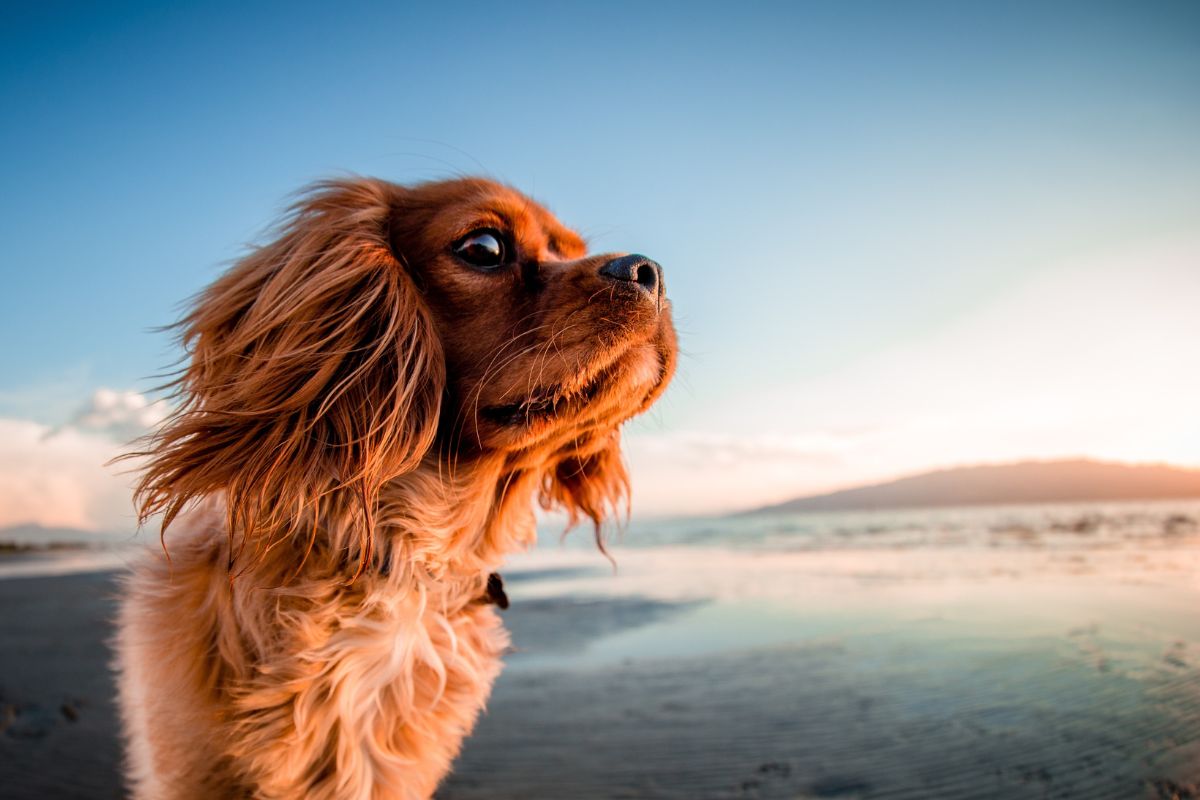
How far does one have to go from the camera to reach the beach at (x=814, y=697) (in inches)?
165

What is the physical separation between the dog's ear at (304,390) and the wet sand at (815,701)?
5.14 ft

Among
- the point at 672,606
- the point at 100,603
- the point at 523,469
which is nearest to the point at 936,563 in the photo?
the point at 672,606

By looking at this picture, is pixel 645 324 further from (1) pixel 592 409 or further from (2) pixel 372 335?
(2) pixel 372 335

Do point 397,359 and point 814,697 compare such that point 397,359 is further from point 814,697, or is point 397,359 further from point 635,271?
point 814,697

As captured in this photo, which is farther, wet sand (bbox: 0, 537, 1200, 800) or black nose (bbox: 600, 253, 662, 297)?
wet sand (bbox: 0, 537, 1200, 800)

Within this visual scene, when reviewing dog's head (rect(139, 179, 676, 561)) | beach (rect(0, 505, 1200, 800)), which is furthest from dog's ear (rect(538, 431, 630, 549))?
beach (rect(0, 505, 1200, 800))

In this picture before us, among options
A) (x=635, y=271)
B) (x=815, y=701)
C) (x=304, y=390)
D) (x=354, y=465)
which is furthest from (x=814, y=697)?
(x=304, y=390)

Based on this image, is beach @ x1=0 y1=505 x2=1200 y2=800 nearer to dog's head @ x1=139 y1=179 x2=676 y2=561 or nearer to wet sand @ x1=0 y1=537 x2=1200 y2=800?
wet sand @ x1=0 y1=537 x2=1200 y2=800

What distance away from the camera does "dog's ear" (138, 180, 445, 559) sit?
2000 mm

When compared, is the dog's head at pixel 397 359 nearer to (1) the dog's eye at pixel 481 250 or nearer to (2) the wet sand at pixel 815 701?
(1) the dog's eye at pixel 481 250

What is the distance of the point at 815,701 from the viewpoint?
549cm

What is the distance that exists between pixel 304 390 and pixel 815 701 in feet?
16.0

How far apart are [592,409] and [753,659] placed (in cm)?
558

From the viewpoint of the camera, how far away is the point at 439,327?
2330 mm
